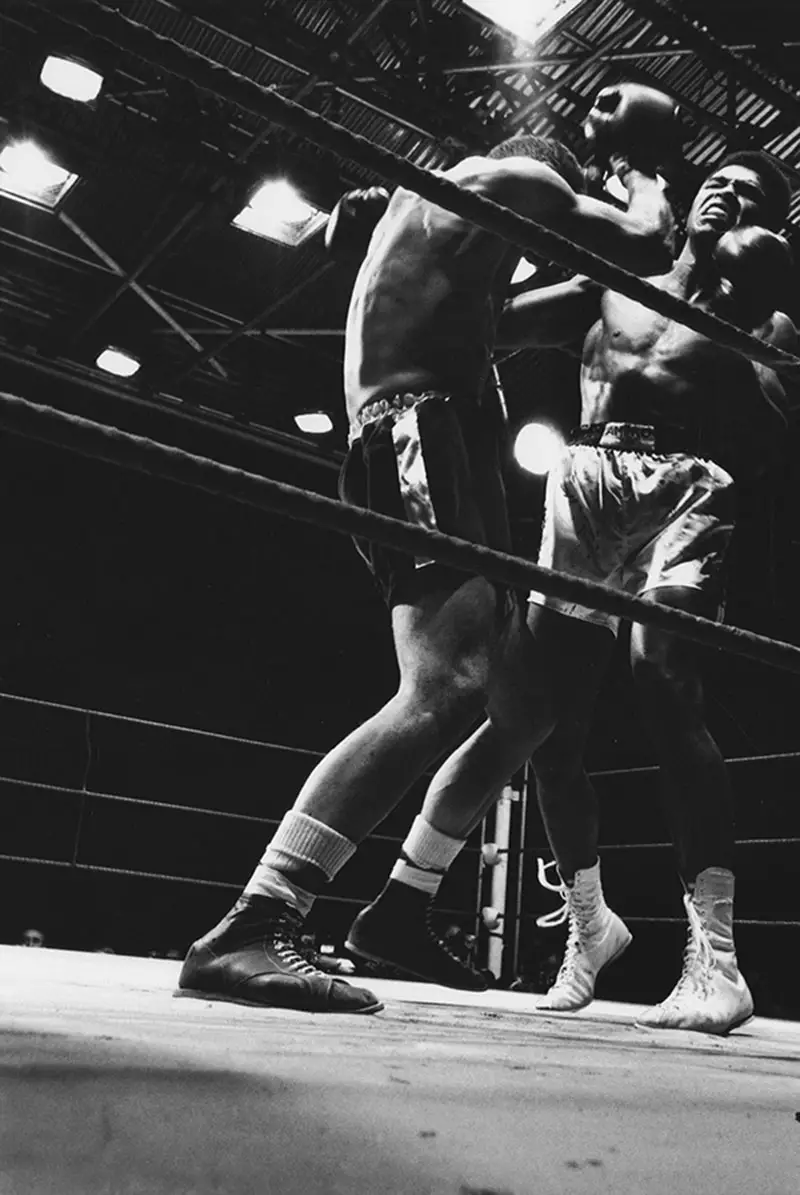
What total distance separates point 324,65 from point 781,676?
3.45 m

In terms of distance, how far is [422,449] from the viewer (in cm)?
148

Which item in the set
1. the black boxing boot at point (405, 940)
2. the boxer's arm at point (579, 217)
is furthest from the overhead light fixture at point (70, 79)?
the black boxing boot at point (405, 940)

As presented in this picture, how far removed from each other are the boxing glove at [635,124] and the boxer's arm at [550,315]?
1.41 ft

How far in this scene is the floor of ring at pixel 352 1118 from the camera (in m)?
0.49

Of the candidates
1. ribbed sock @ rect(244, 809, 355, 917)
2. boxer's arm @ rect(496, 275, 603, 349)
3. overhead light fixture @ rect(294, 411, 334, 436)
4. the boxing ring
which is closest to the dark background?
overhead light fixture @ rect(294, 411, 334, 436)

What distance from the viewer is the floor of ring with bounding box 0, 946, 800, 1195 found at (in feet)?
1.59

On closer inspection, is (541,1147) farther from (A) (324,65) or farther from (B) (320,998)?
(A) (324,65)

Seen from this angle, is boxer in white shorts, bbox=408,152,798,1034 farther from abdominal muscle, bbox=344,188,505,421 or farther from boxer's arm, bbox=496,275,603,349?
abdominal muscle, bbox=344,188,505,421

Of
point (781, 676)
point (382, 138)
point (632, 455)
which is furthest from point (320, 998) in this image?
point (781, 676)

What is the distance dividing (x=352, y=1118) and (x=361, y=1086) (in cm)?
7

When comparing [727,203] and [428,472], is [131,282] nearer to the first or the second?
[727,203]

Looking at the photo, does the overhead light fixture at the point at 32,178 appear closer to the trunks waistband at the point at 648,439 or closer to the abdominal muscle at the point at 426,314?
the trunks waistband at the point at 648,439

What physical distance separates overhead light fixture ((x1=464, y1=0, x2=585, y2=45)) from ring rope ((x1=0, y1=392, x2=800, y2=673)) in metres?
3.62

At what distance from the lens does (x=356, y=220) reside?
1.64 meters
